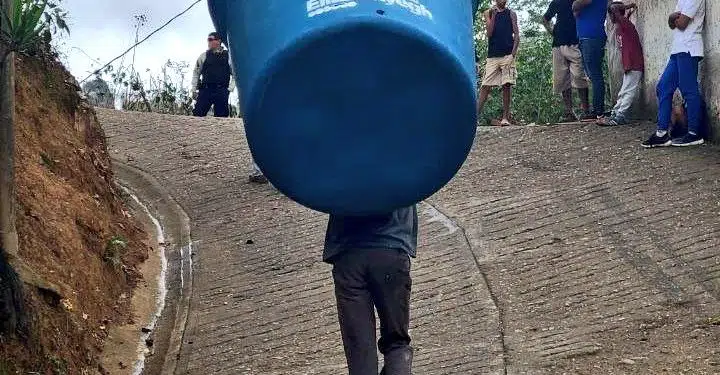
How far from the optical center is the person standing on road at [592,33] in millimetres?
10234

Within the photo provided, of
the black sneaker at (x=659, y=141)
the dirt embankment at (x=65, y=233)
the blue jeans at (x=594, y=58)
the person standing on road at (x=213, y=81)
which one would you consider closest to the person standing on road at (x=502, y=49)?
the blue jeans at (x=594, y=58)

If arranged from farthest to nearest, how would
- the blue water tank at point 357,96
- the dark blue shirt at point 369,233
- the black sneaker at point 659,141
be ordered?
1. the black sneaker at point 659,141
2. the dark blue shirt at point 369,233
3. the blue water tank at point 357,96

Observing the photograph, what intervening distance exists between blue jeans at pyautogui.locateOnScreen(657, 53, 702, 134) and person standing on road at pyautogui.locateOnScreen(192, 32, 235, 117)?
217 inches

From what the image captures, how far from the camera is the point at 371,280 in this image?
3.81 m

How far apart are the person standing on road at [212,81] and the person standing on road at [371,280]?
28.9ft

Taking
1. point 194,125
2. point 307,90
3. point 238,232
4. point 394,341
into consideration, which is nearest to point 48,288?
point 394,341

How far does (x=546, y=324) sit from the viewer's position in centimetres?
559

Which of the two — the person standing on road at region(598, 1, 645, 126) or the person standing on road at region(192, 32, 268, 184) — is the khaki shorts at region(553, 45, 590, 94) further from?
the person standing on road at region(192, 32, 268, 184)

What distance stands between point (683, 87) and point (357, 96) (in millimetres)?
6070

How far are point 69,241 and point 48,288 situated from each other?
3.54 ft

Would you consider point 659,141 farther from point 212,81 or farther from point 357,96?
point 357,96

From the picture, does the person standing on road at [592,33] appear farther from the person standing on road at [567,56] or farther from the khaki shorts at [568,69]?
the khaki shorts at [568,69]

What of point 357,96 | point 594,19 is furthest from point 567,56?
point 357,96

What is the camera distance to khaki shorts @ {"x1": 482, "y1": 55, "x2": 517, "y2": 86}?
11.2 meters
